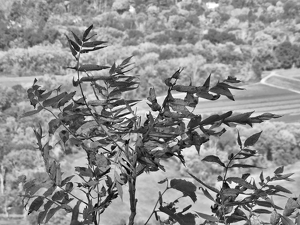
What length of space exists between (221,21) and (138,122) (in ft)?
67.6

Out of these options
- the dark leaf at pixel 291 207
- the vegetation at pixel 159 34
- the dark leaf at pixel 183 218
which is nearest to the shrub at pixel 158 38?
the vegetation at pixel 159 34

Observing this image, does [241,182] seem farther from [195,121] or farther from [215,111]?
[215,111]

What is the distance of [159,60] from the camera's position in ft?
47.6

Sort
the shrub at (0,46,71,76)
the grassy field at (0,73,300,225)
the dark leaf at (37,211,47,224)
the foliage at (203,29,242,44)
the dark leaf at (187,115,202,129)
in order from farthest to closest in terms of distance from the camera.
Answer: the foliage at (203,29,242,44) → the shrub at (0,46,71,76) → the grassy field at (0,73,300,225) → the dark leaf at (37,211,47,224) → the dark leaf at (187,115,202,129)

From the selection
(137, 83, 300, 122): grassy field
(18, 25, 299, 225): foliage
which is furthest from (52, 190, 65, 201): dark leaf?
(137, 83, 300, 122): grassy field

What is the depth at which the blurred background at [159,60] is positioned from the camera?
22.2 ft

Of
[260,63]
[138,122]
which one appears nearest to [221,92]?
[138,122]

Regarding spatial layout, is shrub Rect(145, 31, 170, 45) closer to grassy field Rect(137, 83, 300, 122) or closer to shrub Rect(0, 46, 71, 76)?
shrub Rect(0, 46, 71, 76)

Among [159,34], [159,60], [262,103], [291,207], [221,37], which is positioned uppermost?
[291,207]

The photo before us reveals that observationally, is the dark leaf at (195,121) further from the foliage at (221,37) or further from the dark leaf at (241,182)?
the foliage at (221,37)

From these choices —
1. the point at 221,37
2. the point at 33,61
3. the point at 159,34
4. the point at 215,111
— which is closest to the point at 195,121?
the point at 215,111

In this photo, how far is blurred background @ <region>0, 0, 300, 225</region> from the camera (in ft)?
22.2

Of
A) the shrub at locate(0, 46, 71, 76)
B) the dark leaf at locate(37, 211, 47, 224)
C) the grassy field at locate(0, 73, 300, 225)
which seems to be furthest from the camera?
the shrub at locate(0, 46, 71, 76)

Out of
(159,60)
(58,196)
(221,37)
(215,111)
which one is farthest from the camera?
(221,37)
